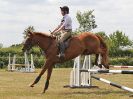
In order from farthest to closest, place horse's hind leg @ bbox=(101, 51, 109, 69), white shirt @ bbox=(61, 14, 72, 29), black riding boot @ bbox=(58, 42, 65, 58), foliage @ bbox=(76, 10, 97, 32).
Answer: foliage @ bbox=(76, 10, 97, 32)
horse's hind leg @ bbox=(101, 51, 109, 69)
black riding boot @ bbox=(58, 42, 65, 58)
white shirt @ bbox=(61, 14, 72, 29)

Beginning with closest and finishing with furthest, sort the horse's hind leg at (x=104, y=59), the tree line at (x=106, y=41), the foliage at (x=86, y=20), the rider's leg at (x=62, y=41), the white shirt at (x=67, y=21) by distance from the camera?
the white shirt at (x=67, y=21) < the rider's leg at (x=62, y=41) < the horse's hind leg at (x=104, y=59) < the tree line at (x=106, y=41) < the foliage at (x=86, y=20)

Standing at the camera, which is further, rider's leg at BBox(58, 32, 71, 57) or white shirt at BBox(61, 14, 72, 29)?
rider's leg at BBox(58, 32, 71, 57)

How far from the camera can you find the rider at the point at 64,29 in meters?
15.0

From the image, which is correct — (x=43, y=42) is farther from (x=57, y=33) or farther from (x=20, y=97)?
(x=20, y=97)

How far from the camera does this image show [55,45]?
1537 cm

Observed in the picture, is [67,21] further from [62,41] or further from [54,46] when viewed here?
[54,46]

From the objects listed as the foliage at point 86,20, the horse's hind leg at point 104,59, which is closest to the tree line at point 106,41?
the foliage at point 86,20

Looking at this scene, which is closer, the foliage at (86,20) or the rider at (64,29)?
the rider at (64,29)

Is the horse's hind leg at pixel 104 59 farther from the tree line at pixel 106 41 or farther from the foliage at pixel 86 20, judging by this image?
the foliage at pixel 86 20

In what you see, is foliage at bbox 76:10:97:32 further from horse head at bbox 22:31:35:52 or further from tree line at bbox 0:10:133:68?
horse head at bbox 22:31:35:52

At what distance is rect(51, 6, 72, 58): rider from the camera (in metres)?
15.0

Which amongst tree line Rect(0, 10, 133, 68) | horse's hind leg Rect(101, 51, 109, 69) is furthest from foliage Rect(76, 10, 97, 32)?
horse's hind leg Rect(101, 51, 109, 69)

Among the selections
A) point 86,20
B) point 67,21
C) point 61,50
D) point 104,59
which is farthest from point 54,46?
point 86,20

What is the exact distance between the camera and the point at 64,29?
49.4 feet
